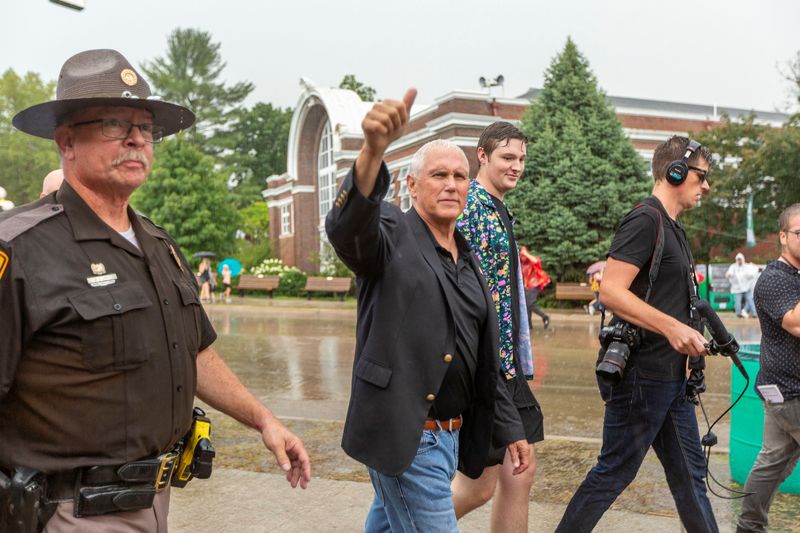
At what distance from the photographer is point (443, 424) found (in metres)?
2.99

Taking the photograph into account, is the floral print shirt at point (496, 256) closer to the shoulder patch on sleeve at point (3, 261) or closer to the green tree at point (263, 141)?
the shoulder patch on sleeve at point (3, 261)

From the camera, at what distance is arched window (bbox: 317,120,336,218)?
4225 cm

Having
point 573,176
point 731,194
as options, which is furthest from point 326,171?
point 731,194

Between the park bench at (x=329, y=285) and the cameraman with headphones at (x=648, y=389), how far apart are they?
26.0 meters

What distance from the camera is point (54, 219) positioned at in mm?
2252

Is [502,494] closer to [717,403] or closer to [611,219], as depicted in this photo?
[717,403]

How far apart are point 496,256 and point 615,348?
708mm

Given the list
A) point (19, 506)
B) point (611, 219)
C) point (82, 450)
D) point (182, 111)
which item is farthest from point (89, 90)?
point (611, 219)

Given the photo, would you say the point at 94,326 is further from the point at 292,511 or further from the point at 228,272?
the point at 228,272

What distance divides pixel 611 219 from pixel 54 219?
80.1 ft

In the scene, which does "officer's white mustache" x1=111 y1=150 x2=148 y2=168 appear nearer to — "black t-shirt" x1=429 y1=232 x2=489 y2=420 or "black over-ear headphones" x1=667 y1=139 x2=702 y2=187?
"black t-shirt" x1=429 y1=232 x2=489 y2=420

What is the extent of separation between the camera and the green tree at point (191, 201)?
40750mm

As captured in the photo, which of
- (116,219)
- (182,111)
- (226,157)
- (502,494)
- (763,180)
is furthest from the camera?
(226,157)

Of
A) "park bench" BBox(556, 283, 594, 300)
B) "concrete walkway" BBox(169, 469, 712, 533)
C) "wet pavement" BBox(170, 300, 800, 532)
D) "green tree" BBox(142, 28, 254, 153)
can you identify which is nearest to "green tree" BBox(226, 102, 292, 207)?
"green tree" BBox(142, 28, 254, 153)
